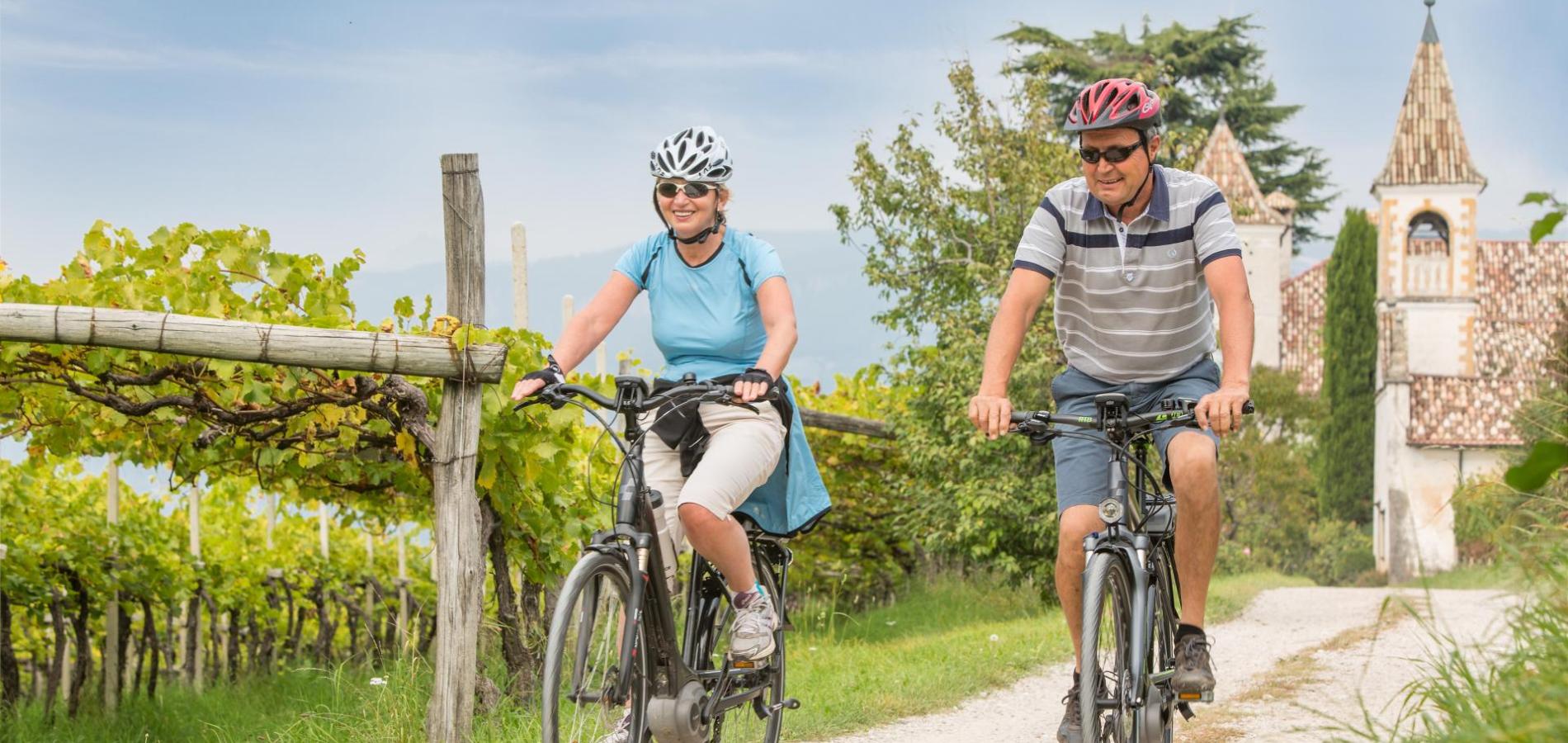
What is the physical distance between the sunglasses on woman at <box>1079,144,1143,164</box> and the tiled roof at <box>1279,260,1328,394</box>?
141ft

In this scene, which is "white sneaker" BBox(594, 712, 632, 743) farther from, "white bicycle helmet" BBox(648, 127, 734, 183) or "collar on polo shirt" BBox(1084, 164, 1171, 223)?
"collar on polo shirt" BBox(1084, 164, 1171, 223)

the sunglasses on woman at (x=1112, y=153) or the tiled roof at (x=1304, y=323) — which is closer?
the sunglasses on woman at (x=1112, y=153)

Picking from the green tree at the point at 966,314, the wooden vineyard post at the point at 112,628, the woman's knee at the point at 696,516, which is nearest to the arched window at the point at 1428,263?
the green tree at the point at 966,314

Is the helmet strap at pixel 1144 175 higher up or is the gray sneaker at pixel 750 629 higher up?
the helmet strap at pixel 1144 175

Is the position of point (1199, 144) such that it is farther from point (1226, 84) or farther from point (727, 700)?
point (1226, 84)

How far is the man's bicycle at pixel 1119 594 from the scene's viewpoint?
387cm

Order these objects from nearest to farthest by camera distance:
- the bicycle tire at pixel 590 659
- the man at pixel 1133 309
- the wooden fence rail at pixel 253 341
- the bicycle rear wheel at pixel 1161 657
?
the bicycle tire at pixel 590 659, the bicycle rear wheel at pixel 1161 657, the man at pixel 1133 309, the wooden fence rail at pixel 253 341

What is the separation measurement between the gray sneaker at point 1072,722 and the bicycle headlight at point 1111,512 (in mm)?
480

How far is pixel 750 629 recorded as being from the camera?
4555 millimetres

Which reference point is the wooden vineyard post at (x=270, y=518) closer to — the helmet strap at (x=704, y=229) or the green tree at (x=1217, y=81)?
the helmet strap at (x=704, y=229)

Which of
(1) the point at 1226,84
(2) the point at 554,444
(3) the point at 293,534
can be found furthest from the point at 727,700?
(1) the point at 1226,84

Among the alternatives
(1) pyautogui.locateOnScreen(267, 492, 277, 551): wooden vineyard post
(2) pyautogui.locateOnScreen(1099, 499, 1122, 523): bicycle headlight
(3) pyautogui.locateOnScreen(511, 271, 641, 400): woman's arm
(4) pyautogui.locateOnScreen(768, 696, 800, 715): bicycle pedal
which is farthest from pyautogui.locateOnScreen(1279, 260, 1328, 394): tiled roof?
(2) pyautogui.locateOnScreen(1099, 499, 1122, 523): bicycle headlight

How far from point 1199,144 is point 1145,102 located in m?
12.2

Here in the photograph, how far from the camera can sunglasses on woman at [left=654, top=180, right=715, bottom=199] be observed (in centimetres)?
449
